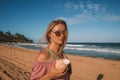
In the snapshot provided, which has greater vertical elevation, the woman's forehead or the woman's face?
the woman's forehead

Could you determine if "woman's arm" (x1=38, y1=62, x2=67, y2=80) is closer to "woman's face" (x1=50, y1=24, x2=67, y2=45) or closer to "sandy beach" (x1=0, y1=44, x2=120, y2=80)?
"woman's face" (x1=50, y1=24, x2=67, y2=45)

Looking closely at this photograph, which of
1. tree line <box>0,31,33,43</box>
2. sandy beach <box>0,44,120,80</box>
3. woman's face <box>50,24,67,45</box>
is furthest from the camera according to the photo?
tree line <box>0,31,33,43</box>

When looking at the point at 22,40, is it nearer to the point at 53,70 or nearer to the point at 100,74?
the point at 100,74

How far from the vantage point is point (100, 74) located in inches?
364

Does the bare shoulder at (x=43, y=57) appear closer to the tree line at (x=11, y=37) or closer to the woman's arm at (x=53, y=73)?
the woman's arm at (x=53, y=73)

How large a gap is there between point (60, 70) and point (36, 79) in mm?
290

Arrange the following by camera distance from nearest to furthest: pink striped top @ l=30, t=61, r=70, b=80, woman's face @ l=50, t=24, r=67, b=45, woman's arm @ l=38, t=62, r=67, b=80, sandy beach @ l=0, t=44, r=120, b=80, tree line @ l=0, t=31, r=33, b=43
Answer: woman's arm @ l=38, t=62, r=67, b=80, pink striped top @ l=30, t=61, r=70, b=80, woman's face @ l=50, t=24, r=67, b=45, sandy beach @ l=0, t=44, r=120, b=80, tree line @ l=0, t=31, r=33, b=43

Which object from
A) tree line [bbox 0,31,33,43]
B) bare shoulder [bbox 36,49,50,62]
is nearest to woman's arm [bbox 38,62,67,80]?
bare shoulder [bbox 36,49,50,62]

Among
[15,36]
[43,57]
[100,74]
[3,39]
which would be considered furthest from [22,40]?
[43,57]

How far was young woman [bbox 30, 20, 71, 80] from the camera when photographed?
1420 millimetres

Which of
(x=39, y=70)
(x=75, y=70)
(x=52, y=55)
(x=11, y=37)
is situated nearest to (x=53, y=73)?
(x=39, y=70)

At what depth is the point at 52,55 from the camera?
1.64 metres

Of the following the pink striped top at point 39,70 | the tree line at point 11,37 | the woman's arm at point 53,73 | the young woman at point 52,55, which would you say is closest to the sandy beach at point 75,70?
the young woman at point 52,55

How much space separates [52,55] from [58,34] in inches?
11.9
